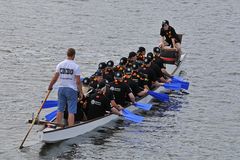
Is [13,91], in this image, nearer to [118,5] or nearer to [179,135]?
[179,135]

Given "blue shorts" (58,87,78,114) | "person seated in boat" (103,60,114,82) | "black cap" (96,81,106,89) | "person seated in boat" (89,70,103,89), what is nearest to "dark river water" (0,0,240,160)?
"blue shorts" (58,87,78,114)

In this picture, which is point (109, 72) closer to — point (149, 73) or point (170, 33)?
point (149, 73)

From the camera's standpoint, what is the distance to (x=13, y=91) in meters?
29.6

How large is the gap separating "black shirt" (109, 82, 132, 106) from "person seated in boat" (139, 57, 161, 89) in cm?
269

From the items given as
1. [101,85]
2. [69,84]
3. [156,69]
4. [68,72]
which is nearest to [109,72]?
[101,85]

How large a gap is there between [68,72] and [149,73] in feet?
24.0

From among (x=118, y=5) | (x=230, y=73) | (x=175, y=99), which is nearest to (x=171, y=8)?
(x=118, y=5)

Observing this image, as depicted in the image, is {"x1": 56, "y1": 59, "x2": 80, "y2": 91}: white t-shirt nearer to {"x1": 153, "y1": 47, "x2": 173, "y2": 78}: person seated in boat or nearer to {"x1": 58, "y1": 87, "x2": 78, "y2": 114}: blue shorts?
{"x1": 58, "y1": 87, "x2": 78, "y2": 114}: blue shorts

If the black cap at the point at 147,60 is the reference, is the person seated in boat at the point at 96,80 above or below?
below

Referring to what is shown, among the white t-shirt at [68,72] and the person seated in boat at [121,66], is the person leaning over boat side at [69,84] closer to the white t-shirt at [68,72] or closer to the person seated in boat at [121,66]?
the white t-shirt at [68,72]

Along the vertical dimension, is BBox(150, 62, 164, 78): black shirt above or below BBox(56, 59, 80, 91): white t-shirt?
below

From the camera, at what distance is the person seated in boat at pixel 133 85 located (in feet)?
89.7

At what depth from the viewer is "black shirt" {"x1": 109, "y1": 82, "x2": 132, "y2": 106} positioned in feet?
86.1

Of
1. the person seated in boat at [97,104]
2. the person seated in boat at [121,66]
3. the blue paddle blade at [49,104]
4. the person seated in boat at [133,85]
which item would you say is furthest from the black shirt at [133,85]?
the blue paddle blade at [49,104]
